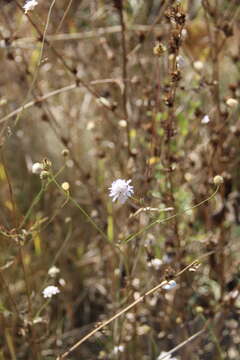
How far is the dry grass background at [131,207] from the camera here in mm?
1498

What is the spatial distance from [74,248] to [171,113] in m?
1.04

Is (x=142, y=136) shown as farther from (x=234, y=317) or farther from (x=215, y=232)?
(x=234, y=317)

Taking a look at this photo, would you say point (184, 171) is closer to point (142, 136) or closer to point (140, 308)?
point (142, 136)

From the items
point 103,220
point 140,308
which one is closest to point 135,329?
point 140,308

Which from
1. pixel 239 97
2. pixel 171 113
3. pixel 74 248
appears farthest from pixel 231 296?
pixel 74 248

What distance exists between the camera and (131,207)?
5.41 ft

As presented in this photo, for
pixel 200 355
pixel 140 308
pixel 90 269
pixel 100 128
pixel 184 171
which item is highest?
pixel 100 128

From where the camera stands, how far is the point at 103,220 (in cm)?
184

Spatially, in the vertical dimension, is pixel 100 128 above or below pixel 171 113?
above

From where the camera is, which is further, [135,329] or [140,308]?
[140,308]

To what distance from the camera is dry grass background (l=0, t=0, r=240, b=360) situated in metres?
1.50

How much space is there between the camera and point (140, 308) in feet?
6.10

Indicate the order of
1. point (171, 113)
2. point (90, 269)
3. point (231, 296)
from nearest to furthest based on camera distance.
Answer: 1. point (171, 113)
2. point (231, 296)
3. point (90, 269)

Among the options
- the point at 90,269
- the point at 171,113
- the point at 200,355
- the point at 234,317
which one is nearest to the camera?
the point at 171,113
